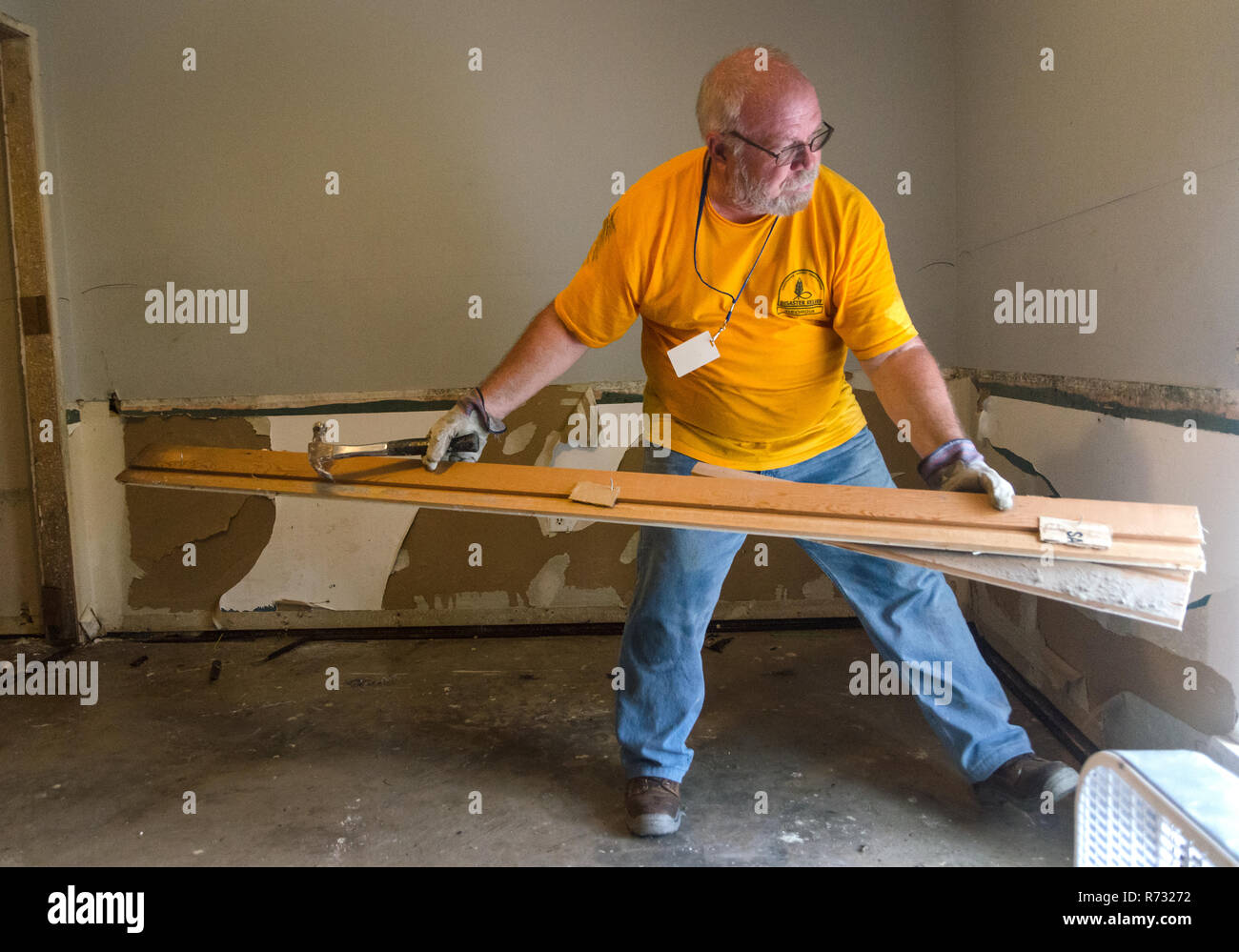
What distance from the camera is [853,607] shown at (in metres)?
1.78

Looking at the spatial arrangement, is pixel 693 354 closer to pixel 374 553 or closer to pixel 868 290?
pixel 868 290

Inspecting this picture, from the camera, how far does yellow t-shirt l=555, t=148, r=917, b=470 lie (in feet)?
5.50

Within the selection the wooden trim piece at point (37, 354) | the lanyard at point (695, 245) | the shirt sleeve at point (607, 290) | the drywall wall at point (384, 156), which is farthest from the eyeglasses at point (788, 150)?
the wooden trim piece at point (37, 354)

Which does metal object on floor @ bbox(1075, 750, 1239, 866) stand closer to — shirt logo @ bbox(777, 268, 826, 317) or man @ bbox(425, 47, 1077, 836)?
man @ bbox(425, 47, 1077, 836)

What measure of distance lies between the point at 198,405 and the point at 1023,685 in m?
2.60

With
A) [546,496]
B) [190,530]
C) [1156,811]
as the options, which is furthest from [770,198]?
[190,530]

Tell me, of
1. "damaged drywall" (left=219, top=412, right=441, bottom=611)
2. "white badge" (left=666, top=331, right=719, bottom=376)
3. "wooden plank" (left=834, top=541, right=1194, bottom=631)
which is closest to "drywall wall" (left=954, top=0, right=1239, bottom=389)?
"wooden plank" (left=834, top=541, right=1194, bottom=631)

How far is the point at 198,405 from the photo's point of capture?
2.94 metres

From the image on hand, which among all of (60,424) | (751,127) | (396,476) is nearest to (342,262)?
(60,424)

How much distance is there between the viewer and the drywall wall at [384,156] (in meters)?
2.79

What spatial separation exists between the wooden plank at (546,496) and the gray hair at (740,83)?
636 millimetres
